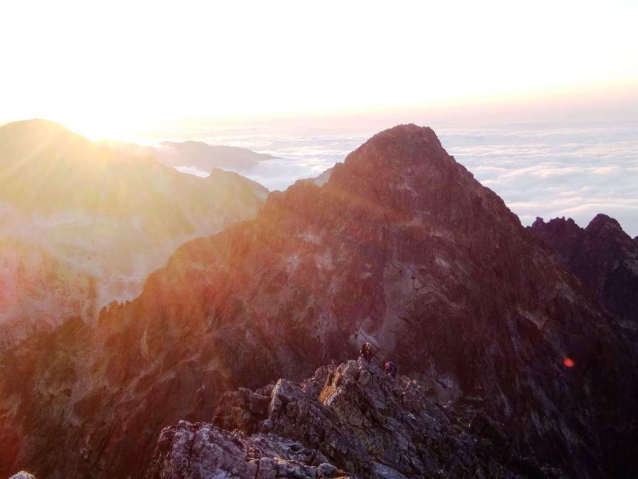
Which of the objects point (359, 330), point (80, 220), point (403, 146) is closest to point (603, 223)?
point (403, 146)

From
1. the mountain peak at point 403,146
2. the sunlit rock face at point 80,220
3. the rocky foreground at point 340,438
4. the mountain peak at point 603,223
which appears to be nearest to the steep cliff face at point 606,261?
the mountain peak at point 603,223

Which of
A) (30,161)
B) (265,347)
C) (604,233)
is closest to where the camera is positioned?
(265,347)

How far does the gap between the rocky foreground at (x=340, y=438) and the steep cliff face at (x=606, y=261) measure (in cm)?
7056

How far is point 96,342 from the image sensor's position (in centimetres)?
9112

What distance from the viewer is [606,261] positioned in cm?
11625

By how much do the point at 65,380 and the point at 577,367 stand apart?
87.5 metres

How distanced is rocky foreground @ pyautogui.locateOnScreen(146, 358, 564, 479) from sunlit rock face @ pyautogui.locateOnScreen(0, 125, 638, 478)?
2404 centimetres

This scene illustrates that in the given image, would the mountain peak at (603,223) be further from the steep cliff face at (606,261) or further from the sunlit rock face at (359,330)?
the sunlit rock face at (359,330)

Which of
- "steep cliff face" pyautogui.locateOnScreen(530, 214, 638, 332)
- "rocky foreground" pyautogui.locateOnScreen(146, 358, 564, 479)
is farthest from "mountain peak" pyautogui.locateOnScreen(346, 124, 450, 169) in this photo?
"rocky foreground" pyautogui.locateOnScreen(146, 358, 564, 479)

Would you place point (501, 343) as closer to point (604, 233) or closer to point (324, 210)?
point (324, 210)

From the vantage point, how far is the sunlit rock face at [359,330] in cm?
7275

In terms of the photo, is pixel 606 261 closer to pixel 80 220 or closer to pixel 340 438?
pixel 340 438

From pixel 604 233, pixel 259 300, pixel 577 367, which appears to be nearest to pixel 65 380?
pixel 259 300

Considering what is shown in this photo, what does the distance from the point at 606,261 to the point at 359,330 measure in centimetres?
7501
